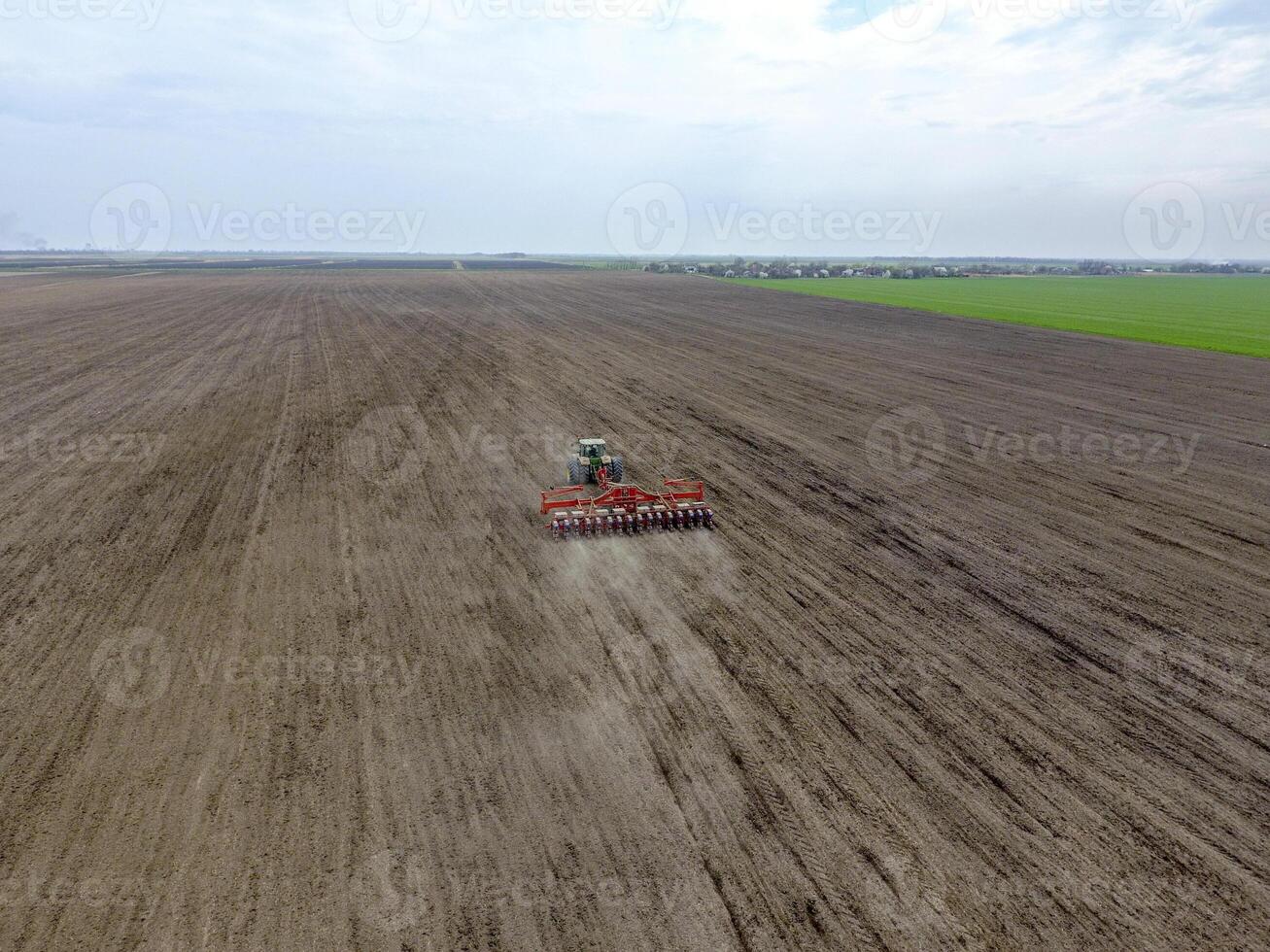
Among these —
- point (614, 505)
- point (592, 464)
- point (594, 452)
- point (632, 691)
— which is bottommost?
point (632, 691)

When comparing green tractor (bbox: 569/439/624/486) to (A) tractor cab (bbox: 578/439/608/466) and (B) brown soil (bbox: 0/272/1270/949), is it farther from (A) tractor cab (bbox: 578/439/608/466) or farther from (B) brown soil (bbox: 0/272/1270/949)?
(B) brown soil (bbox: 0/272/1270/949)

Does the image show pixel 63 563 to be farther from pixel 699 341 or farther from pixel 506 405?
pixel 699 341

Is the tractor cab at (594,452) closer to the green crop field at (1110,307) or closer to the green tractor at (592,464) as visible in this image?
the green tractor at (592,464)

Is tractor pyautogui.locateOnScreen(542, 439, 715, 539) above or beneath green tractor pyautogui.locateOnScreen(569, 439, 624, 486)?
beneath

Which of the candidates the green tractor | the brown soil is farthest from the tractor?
the brown soil

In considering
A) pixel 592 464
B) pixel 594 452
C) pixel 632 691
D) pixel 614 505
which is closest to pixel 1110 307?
pixel 594 452

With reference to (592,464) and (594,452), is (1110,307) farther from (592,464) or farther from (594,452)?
(592,464)

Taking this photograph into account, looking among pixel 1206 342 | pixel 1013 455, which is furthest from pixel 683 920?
pixel 1206 342
